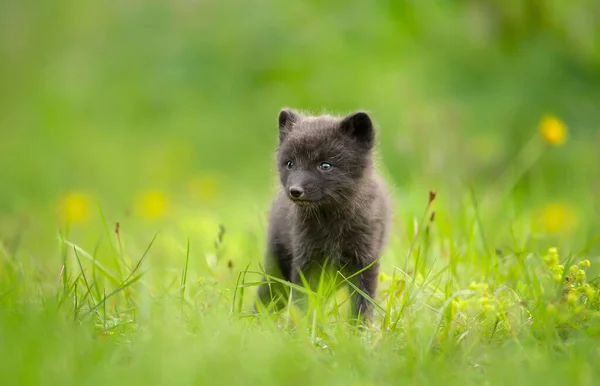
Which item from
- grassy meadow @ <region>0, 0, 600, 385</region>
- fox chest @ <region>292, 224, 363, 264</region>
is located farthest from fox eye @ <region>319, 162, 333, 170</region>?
grassy meadow @ <region>0, 0, 600, 385</region>

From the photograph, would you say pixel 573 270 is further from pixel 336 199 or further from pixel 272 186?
pixel 272 186

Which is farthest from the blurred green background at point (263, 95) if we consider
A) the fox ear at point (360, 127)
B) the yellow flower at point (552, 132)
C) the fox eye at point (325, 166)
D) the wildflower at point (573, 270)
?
the wildflower at point (573, 270)

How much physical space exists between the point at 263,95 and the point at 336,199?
268 inches

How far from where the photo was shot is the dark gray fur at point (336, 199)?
492 cm

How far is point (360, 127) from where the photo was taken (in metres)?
5.03

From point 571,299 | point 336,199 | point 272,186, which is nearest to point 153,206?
point 272,186

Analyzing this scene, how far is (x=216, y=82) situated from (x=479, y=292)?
866cm

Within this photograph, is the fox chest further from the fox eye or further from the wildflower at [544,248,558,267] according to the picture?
the wildflower at [544,248,558,267]

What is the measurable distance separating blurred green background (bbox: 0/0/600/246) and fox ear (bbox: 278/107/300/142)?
125 centimetres

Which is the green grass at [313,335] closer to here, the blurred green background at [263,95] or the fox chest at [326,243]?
the fox chest at [326,243]

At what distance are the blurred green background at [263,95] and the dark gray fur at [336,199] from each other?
1.55 meters

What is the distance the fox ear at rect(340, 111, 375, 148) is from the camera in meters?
4.97

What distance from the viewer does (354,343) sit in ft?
12.0

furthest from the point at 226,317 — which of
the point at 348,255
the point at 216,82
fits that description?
the point at 216,82
